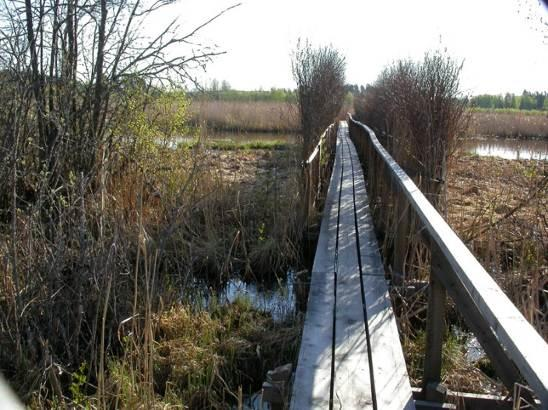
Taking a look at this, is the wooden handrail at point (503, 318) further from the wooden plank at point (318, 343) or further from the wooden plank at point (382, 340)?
the wooden plank at point (318, 343)

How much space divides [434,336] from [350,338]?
73cm

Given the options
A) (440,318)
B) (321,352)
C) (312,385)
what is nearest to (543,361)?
(440,318)

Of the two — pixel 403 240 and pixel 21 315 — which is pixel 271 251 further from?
A: pixel 21 315

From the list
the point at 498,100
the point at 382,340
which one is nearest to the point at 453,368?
the point at 382,340

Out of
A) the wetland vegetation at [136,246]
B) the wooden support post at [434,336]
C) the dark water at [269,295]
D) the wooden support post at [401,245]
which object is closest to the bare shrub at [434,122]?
the wetland vegetation at [136,246]

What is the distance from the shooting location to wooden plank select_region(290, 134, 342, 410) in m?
2.77

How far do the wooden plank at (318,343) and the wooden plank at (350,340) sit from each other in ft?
0.18

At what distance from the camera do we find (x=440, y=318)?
2.77 metres

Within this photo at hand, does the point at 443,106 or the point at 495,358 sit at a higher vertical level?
the point at 443,106

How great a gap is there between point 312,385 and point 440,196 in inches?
110

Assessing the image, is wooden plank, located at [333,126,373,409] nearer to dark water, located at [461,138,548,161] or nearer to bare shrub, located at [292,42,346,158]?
dark water, located at [461,138,548,161]

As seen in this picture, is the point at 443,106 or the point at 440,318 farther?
the point at 443,106

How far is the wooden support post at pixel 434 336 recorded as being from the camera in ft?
9.06

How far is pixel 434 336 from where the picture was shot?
Result: 2793 mm
